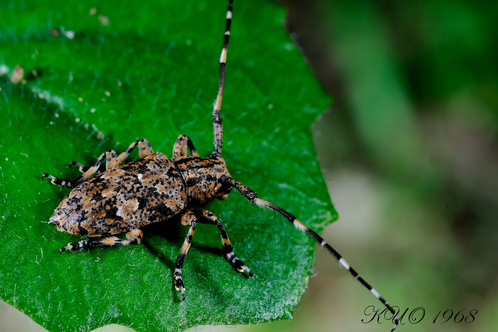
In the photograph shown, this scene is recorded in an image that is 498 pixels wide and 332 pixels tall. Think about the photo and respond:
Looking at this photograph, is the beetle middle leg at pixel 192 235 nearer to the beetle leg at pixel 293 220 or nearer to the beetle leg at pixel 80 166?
the beetle leg at pixel 293 220

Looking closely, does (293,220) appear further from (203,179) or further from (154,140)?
(154,140)

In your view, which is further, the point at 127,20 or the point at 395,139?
the point at 395,139

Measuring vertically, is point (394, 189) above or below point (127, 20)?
above

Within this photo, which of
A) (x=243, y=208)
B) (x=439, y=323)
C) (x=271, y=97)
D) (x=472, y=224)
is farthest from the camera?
(x=472, y=224)

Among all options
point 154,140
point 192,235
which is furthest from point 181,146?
point 192,235

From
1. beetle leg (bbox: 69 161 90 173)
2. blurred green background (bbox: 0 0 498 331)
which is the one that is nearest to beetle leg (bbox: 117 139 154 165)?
beetle leg (bbox: 69 161 90 173)

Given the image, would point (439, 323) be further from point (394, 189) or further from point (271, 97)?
point (271, 97)

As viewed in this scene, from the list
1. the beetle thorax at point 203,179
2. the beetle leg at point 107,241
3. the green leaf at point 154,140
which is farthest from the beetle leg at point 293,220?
the beetle leg at point 107,241

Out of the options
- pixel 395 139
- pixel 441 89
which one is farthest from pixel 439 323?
pixel 441 89
